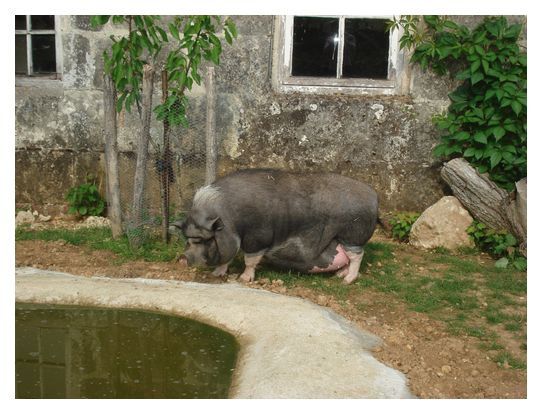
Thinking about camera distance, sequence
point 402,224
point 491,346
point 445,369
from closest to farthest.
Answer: point 445,369
point 491,346
point 402,224

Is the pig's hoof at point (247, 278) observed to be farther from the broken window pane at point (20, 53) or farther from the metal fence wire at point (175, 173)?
the broken window pane at point (20, 53)

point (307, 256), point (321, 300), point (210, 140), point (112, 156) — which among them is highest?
point (210, 140)

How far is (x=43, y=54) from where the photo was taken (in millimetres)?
8641

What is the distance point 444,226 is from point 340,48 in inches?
100

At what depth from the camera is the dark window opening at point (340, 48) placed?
8328mm

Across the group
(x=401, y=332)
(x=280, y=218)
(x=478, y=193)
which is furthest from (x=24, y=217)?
(x=478, y=193)

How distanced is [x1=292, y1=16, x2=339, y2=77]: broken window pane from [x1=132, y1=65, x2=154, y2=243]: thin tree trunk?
2.02 meters

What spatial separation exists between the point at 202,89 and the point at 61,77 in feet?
6.11

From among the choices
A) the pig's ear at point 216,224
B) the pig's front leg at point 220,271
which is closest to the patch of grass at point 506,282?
the pig's front leg at point 220,271

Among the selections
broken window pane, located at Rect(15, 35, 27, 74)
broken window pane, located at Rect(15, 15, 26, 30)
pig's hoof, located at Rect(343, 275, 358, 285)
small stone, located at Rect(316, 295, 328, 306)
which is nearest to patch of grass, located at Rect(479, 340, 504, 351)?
small stone, located at Rect(316, 295, 328, 306)

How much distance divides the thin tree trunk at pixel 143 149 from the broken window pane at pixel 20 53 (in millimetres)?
2375

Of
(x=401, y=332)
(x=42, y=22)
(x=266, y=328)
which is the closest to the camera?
(x=266, y=328)

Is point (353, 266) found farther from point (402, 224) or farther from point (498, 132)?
point (498, 132)

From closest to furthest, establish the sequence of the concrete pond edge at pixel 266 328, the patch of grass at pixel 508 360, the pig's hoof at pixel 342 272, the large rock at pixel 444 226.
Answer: the concrete pond edge at pixel 266 328
the patch of grass at pixel 508 360
the pig's hoof at pixel 342 272
the large rock at pixel 444 226
